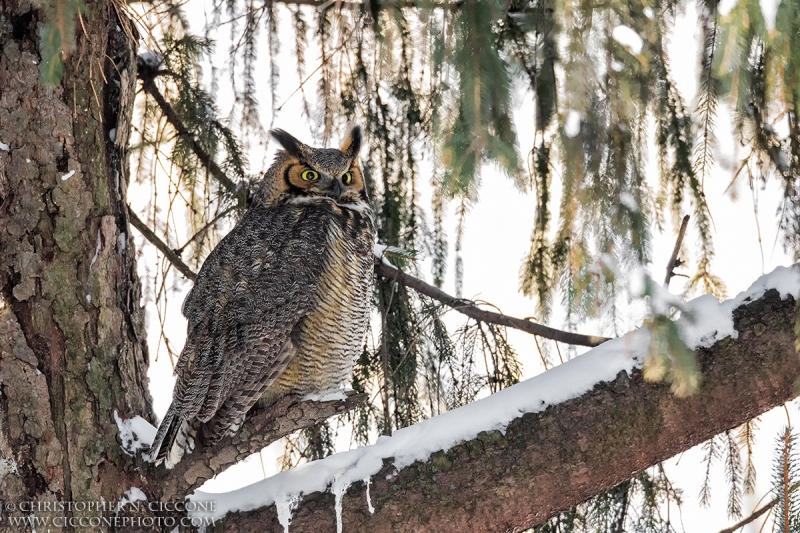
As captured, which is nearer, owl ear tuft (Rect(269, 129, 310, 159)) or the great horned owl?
the great horned owl

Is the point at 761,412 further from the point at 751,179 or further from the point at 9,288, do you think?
the point at 9,288

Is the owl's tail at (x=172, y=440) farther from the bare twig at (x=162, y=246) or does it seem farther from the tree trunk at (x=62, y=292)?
the bare twig at (x=162, y=246)

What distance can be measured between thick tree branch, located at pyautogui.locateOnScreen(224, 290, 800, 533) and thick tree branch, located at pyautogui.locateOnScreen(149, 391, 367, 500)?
0.13 meters

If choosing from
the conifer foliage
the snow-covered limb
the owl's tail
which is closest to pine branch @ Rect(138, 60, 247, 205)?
the conifer foliage

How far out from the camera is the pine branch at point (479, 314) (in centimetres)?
228

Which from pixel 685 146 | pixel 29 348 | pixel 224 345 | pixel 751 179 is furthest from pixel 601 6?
pixel 29 348

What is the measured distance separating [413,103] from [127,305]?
3.41ft

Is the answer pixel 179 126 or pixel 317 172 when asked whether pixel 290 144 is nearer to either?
pixel 317 172

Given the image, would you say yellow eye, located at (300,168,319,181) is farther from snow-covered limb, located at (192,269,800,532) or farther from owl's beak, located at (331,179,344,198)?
snow-covered limb, located at (192,269,800,532)

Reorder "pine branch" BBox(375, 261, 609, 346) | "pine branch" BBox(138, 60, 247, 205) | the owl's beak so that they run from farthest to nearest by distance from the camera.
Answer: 1. "pine branch" BBox(138, 60, 247, 205)
2. the owl's beak
3. "pine branch" BBox(375, 261, 609, 346)

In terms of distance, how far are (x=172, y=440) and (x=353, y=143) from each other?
3.50 feet

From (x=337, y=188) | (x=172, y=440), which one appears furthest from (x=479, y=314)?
(x=172, y=440)

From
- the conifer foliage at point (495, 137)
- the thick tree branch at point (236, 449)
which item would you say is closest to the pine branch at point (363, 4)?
the conifer foliage at point (495, 137)

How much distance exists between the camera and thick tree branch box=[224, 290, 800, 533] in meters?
1.83
